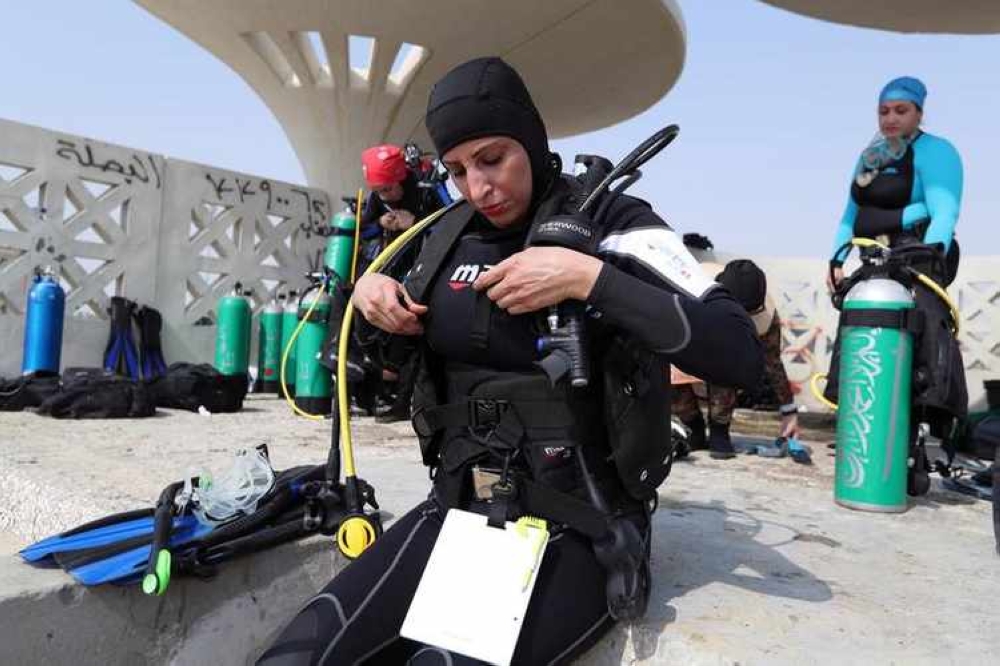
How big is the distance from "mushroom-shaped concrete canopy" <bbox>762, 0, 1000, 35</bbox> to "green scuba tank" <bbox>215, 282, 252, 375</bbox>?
29.7 feet

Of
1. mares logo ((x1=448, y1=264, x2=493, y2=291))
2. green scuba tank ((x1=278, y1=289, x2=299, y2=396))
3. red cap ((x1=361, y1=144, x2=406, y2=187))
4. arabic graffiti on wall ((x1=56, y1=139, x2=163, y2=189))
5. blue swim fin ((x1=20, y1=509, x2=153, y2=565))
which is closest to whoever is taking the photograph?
mares logo ((x1=448, y1=264, x2=493, y2=291))

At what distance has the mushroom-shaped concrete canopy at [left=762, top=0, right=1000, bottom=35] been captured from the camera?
998 cm

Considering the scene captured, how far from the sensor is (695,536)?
6.94 feet

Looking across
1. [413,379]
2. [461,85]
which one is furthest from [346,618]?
[461,85]

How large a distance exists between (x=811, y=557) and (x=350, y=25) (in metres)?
11.2

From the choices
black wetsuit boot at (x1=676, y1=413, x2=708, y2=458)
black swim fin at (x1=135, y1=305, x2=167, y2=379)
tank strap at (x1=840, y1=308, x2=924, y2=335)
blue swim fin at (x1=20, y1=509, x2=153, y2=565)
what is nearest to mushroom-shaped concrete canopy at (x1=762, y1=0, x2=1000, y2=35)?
black wetsuit boot at (x1=676, y1=413, x2=708, y2=458)

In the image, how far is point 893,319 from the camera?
103 inches

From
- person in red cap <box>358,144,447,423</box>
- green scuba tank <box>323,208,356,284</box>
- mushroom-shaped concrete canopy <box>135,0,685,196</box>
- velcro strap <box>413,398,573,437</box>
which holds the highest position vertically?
mushroom-shaped concrete canopy <box>135,0,685,196</box>

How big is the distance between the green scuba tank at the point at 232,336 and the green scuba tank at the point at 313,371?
1092mm

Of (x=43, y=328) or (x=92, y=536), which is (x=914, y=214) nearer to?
(x=92, y=536)

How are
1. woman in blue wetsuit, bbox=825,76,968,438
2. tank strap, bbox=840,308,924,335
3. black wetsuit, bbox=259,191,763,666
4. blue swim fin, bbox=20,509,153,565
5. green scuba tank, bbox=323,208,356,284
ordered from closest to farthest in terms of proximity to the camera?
black wetsuit, bbox=259,191,763,666
blue swim fin, bbox=20,509,153,565
tank strap, bbox=840,308,924,335
woman in blue wetsuit, bbox=825,76,968,438
green scuba tank, bbox=323,208,356,284

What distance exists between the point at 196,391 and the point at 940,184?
475 centimetres

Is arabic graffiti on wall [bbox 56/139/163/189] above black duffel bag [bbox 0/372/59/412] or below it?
above

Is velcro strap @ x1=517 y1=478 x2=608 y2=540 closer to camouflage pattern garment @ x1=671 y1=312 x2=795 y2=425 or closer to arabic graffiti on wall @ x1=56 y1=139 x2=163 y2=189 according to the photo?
camouflage pattern garment @ x1=671 y1=312 x2=795 y2=425
